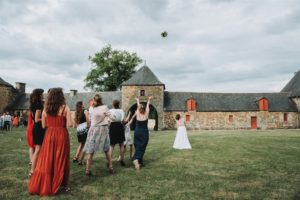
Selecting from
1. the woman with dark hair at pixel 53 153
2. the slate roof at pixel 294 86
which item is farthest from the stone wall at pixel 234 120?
the woman with dark hair at pixel 53 153

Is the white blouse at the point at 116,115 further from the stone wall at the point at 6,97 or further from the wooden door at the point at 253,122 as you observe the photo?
the stone wall at the point at 6,97

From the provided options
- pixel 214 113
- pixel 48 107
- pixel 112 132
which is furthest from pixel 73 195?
pixel 214 113

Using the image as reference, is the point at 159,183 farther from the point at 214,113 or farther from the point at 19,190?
the point at 214,113

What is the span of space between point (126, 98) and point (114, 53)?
20388mm

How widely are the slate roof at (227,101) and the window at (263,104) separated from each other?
1.66 ft

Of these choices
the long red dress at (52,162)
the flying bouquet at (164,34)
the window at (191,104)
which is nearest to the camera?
the long red dress at (52,162)

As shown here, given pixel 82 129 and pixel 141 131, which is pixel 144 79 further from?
pixel 141 131

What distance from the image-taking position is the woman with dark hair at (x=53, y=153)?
195 inches

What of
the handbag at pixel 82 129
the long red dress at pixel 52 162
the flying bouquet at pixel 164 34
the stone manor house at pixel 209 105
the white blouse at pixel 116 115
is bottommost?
the long red dress at pixel 52 162

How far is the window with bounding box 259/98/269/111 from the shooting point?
38906 mm

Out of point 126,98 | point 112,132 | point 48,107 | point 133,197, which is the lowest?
point 133,197

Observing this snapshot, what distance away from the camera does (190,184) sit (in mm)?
5773

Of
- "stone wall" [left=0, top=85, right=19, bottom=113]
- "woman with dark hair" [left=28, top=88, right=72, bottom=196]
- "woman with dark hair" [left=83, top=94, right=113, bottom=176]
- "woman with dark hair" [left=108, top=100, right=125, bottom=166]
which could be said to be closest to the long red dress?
"woman with dark hair" [left=28, top=88, right=72, bottom=196]

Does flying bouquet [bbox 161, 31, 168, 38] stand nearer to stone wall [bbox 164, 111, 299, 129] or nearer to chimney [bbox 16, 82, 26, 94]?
stone wall [bbox 164, 111, 299, 129]
